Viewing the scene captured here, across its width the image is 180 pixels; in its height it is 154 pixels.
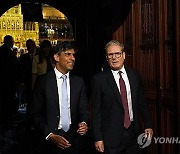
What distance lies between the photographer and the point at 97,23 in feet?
29.5

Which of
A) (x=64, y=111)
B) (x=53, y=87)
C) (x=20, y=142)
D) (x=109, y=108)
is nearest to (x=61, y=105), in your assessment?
(x=64, y=111)

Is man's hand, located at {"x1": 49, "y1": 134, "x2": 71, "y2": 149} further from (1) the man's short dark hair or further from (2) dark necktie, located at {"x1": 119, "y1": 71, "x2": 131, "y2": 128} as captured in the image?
(1) the man's short dark hair

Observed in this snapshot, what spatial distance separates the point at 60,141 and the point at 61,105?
0.35m

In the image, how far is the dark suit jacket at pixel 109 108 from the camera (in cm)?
381

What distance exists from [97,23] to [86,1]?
832 mm

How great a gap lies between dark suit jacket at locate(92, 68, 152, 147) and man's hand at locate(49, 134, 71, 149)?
32 centimetres

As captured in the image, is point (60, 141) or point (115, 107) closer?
point (60, 141)

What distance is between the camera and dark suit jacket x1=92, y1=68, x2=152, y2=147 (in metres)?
3.81

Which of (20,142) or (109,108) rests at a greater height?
(109,108)

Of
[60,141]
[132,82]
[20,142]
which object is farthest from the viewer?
[20,142]

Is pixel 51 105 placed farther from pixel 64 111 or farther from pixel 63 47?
pixel 63 47

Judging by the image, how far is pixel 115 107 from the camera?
3.81 meters

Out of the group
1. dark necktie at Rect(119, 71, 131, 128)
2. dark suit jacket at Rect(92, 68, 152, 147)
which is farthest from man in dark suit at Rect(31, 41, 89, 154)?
dark necktie at Rect(119, 71, 131, 128)

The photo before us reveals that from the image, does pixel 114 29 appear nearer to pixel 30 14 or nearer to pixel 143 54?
pixel 143 54
